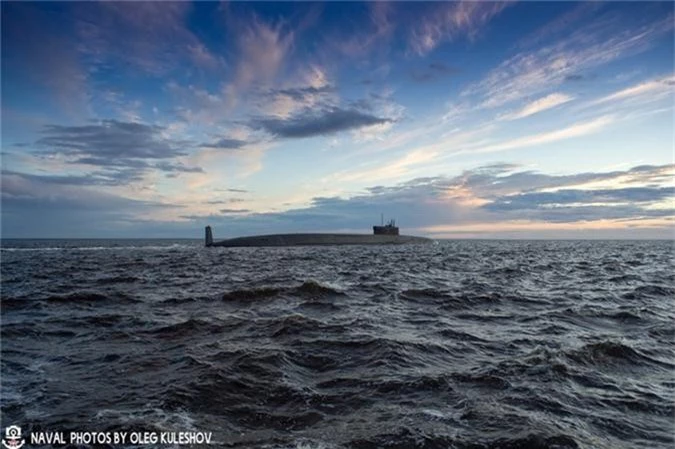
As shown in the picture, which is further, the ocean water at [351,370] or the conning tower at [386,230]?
the conning tower at [386,230]

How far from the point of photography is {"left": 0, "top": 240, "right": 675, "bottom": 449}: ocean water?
7.87m

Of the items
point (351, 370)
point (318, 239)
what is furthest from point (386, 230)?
point (351, 370)

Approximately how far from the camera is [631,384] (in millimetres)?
10336

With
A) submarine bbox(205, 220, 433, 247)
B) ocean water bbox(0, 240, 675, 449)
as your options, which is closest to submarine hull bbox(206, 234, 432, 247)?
submarine bbox(205, 220, 433, 247)

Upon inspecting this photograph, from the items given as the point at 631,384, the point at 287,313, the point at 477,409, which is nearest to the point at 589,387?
the point at 631,384

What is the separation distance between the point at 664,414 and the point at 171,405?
1036cm

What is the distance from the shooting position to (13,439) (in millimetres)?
7309

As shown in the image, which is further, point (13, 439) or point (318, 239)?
point (318, 239)

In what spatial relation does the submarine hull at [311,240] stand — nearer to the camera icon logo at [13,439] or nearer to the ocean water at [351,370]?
the ocean water at [351,370]

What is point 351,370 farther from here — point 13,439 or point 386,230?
point 386,230

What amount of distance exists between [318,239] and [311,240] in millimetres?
2677

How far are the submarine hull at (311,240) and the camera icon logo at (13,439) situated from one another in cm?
10393

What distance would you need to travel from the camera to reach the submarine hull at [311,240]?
4446 inches

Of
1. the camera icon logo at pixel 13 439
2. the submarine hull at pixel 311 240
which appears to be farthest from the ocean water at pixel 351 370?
the submarine hull at pixel 311 240
